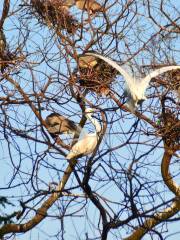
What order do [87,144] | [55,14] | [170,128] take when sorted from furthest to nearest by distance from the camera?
[55,14]
[170,128]
[87,144]

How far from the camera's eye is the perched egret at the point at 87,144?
4.98 m

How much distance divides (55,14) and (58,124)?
1292 mm

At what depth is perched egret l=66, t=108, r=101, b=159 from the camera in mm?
4985

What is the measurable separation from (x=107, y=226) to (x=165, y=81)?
1.44m

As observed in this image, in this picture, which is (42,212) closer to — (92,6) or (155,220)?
(155,220)

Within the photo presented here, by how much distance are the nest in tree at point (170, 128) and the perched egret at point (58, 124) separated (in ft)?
2.29

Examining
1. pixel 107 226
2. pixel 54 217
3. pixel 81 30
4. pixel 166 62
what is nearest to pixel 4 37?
pixel 81 30

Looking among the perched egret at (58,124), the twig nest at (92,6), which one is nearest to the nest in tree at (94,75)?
the perched egret at (58,124)

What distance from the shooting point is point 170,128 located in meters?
5.50

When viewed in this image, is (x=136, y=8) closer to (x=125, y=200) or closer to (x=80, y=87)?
(x=80, y=87)

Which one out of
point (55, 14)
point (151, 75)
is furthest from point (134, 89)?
point (55, 14)

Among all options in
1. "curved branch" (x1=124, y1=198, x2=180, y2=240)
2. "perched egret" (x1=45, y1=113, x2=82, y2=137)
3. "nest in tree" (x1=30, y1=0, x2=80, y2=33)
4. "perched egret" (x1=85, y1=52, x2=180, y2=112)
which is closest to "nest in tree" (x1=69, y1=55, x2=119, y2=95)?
"perched egret" (x1=45, y1=113, x2=82, y2=137)

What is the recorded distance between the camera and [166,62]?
6211mm

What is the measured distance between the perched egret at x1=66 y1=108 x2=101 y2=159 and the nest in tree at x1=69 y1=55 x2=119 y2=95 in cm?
62
